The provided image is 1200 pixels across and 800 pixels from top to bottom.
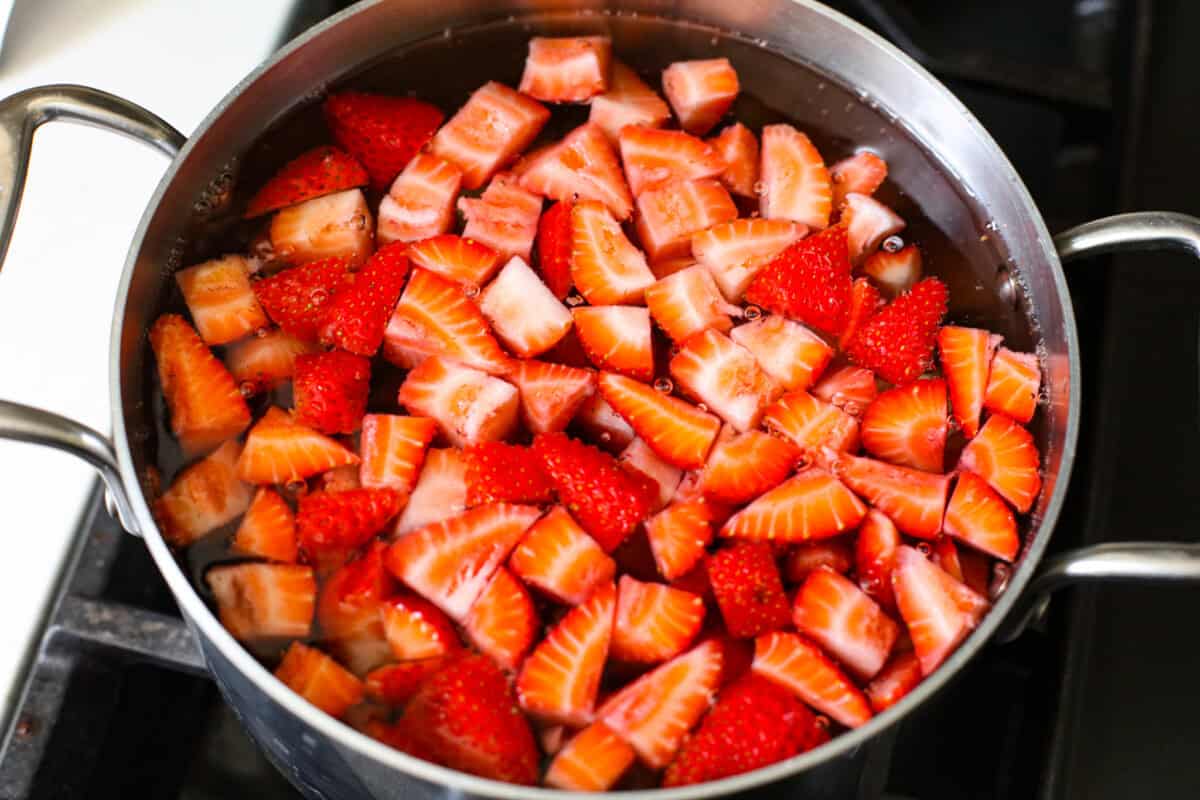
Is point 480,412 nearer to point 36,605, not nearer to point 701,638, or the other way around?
point 701,638

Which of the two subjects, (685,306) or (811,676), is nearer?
(811,676)

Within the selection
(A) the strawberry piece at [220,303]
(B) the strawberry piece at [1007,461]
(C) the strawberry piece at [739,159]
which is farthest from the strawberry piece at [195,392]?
(B) the strawberry piece at [1007,461]

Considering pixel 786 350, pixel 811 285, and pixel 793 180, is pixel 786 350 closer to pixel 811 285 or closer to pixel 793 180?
pixel 811 285

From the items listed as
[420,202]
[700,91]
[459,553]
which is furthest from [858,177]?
[459,553]

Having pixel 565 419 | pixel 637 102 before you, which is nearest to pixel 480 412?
pixel 565 419

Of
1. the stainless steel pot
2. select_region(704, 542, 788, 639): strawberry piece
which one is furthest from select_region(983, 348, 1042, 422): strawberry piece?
select_region(704, 542, 788, 639): strawberry piece

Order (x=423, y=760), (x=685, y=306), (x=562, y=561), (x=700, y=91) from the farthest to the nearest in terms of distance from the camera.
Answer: (x=700, y=91) → (x=685, y=306) → (x=562, y=561) → (x=423, y=760)

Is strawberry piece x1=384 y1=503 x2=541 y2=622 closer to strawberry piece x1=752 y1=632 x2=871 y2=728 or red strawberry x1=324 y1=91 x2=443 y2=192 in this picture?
strawberry piece x1=752 y1=632 x2=871 y2=728
